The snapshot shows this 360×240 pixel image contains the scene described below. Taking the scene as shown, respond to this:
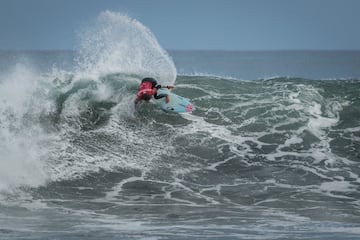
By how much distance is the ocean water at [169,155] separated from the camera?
1215 cm

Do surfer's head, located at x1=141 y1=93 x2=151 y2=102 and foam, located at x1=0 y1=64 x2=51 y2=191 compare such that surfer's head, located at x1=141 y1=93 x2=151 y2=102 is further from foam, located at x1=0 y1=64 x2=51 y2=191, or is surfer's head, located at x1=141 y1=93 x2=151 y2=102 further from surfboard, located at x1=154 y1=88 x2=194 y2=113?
foam, located at x1=0 y1=64 x2=51 y2=191

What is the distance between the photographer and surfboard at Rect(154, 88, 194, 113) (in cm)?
1841

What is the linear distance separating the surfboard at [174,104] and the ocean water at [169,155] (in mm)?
277

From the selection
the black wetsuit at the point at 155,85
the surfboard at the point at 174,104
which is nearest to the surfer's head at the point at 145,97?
the black wetsuit at the point at 155,85

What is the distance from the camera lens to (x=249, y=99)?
2075 cm

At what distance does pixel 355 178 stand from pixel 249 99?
6.15 m

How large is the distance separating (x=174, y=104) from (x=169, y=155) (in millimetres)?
2340

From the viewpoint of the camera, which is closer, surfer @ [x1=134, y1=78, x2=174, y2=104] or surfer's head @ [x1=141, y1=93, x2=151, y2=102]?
surfer @ [x1=134, y1=78, x2=174, y2=104]

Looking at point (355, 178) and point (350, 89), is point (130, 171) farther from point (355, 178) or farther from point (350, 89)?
point (350, 89)

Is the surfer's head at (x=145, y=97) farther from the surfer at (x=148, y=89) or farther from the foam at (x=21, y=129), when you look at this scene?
the foam at (x=21, y=129)

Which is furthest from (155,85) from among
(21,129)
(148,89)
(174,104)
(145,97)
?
(21,129)

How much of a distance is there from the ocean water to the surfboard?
28cm

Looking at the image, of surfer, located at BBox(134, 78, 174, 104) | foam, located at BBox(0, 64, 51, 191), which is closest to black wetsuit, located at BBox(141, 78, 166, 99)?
surfer, located at BBox(134, 78, 174, 104)

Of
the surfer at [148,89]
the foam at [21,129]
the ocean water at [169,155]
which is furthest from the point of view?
the surfer at [148,89]
